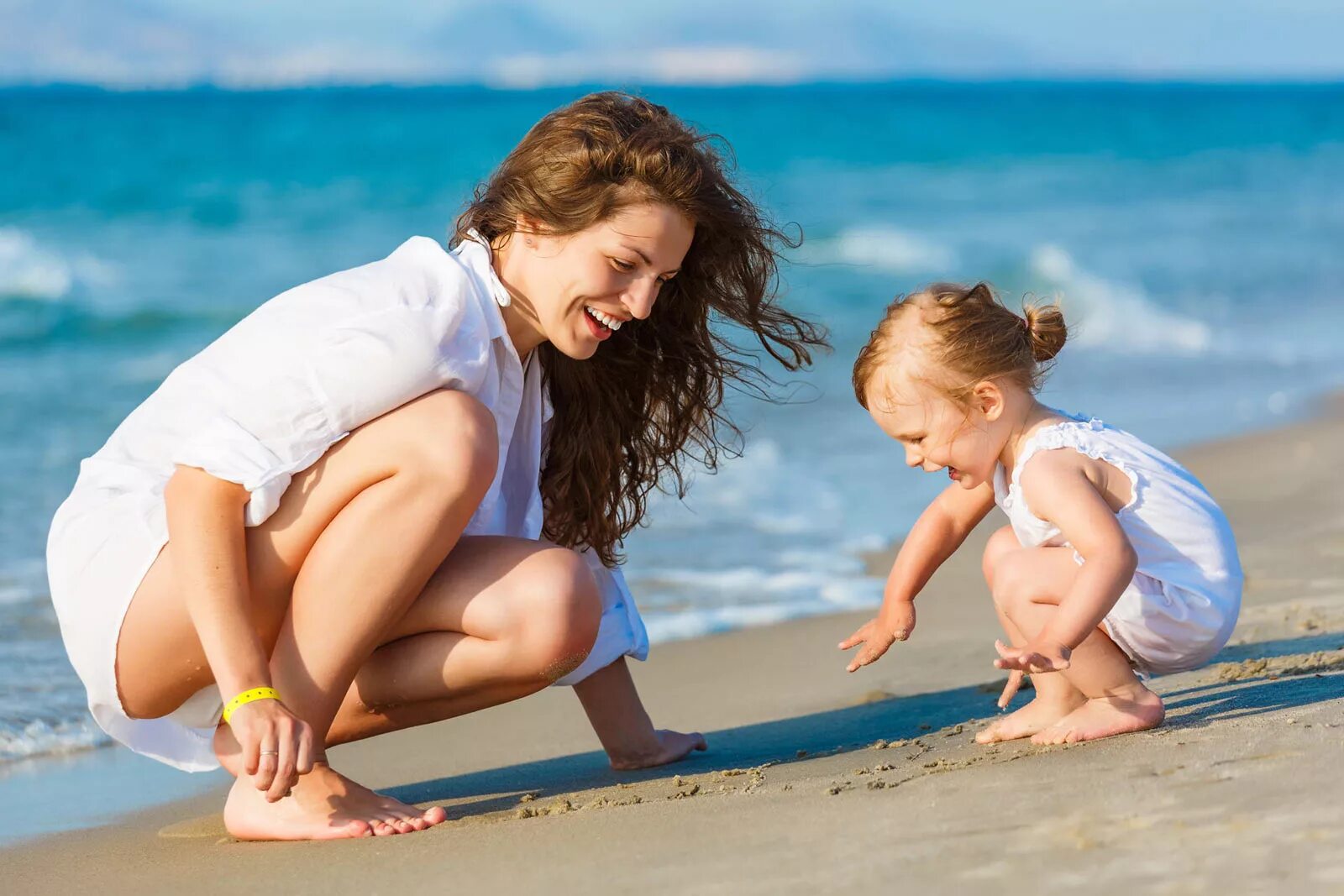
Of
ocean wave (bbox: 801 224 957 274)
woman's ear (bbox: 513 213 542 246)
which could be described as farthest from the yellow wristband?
ocean wave (bbox: 801 224 957 274)

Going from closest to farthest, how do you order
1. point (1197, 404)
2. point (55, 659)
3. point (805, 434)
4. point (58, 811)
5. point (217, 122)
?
point (58, 811), point (55, 659), point (805, 434), point (1197, 404), point (217, 122)

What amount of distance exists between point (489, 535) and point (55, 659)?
1.68m

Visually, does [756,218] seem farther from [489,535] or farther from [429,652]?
[429,652]

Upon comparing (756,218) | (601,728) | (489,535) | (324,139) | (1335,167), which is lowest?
(601,728)

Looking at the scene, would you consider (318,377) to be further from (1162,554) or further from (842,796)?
(1162,554)

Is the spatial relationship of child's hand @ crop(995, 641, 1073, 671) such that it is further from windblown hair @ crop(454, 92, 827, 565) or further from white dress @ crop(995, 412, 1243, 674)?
windblown hair @ crop(454, 92, 827, 565)

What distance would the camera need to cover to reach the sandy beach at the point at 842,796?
1.80 meters

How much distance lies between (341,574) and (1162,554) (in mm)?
1336

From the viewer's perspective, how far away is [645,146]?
2.64m

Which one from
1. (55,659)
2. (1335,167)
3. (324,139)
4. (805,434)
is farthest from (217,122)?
(55,659)

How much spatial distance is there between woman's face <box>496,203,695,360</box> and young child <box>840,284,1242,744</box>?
0.41 metres

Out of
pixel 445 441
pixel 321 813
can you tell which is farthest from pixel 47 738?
pixel 445 441

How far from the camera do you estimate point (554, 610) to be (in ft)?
8.23

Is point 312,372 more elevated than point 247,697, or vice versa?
point 312,372
